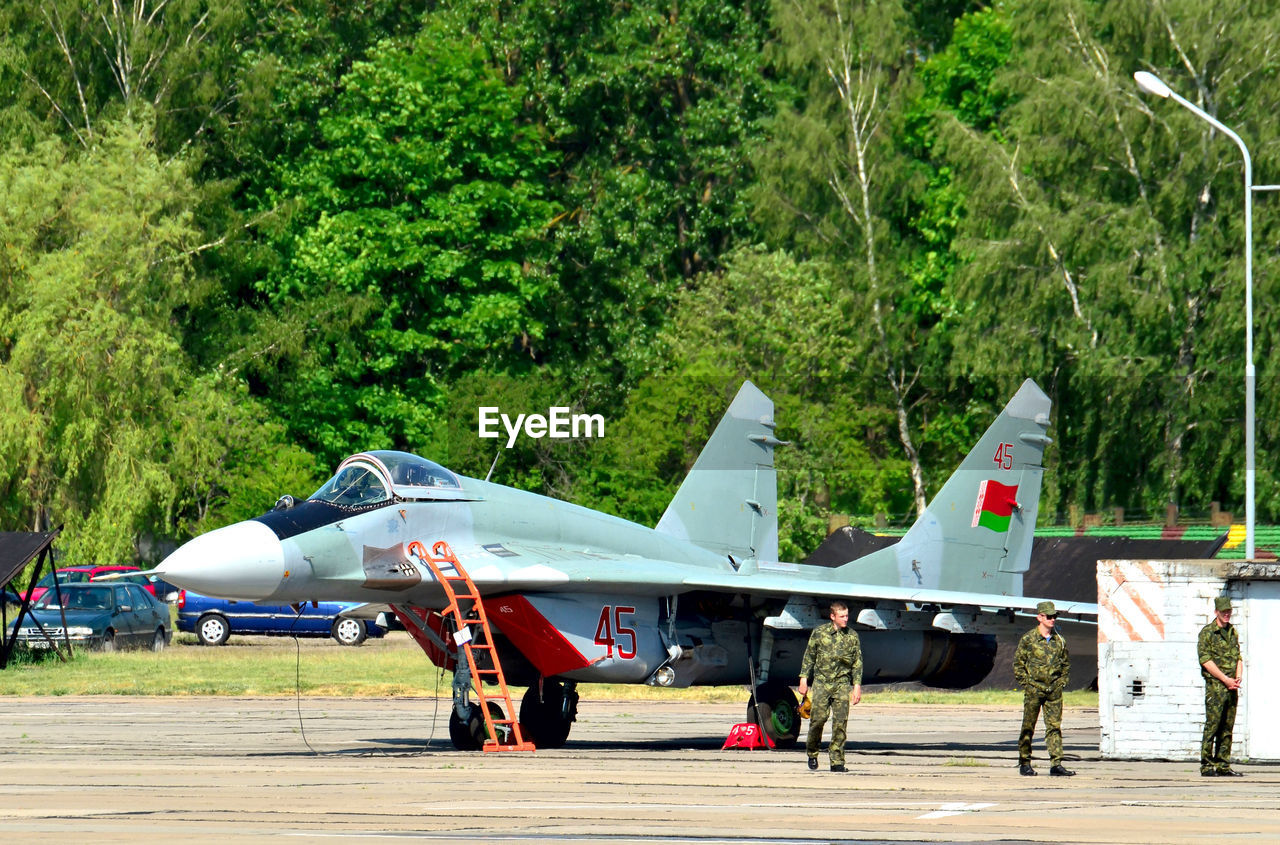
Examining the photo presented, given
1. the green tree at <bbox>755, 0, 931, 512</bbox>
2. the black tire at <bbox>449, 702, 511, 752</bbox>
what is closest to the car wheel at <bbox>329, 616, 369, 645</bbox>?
the green tree at <bbox>755, 0, 931, 512</bbox>

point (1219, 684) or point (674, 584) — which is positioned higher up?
point (674, 584)

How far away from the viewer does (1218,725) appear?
627 inches

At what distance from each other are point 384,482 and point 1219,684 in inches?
325

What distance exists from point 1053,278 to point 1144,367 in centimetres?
329

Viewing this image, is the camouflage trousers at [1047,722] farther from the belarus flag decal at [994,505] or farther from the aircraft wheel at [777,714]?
the belarus flag decal at [994,505]

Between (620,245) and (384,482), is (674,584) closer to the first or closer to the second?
(384,482)

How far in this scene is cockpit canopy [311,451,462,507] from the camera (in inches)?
709

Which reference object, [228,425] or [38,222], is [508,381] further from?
[38,222]

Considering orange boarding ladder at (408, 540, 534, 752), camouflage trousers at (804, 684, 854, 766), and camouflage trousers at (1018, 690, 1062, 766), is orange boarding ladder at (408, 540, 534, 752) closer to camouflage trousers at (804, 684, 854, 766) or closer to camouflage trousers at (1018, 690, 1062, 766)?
camouflage trousers at (804, 684, 854, 766)

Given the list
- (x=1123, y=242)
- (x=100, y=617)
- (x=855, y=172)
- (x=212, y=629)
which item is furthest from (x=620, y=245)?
(x=100, y=617)

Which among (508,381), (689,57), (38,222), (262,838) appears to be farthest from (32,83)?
(262,838)

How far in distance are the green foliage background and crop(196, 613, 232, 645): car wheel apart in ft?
9.94

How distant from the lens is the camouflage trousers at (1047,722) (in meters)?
15.5

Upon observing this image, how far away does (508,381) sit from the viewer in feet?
168
